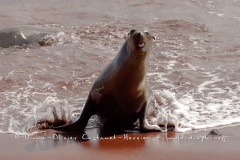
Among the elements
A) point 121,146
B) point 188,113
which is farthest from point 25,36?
point 121,146

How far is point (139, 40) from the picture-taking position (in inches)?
191

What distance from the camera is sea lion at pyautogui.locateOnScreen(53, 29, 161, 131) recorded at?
16.7 feet

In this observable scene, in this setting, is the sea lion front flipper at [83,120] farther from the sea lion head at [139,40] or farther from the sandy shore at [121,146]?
the sea lion head at [139,40]

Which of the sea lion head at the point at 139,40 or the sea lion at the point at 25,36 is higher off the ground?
the sea lion head at the point at 139,40

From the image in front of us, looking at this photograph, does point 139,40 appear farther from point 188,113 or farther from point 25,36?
point 25,36

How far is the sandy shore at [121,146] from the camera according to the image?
4.45 m

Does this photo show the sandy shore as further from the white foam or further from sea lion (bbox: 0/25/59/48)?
sea lion (bbox: 0/25/59/48)

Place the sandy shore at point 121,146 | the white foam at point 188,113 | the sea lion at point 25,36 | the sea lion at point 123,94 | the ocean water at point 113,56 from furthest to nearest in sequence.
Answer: the sea lion at point 25,36
the ocean water at point 113,56
the white foam at point 188,113
the sea lion at point 123,94
the sandy shore at point 121,146

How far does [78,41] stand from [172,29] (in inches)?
74.3

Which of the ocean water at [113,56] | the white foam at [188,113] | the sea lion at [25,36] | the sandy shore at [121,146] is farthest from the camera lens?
the sea lion at [25,36]

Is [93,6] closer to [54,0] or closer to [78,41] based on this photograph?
[54,0]

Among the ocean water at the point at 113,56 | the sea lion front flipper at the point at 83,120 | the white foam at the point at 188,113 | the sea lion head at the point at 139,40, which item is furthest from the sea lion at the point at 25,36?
the sea lion head at the point at 139,40

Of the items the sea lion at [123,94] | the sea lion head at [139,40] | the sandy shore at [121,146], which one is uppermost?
the sea lion head at [139,40]

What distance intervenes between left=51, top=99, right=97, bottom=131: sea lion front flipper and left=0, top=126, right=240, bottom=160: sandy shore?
0.09 metres
